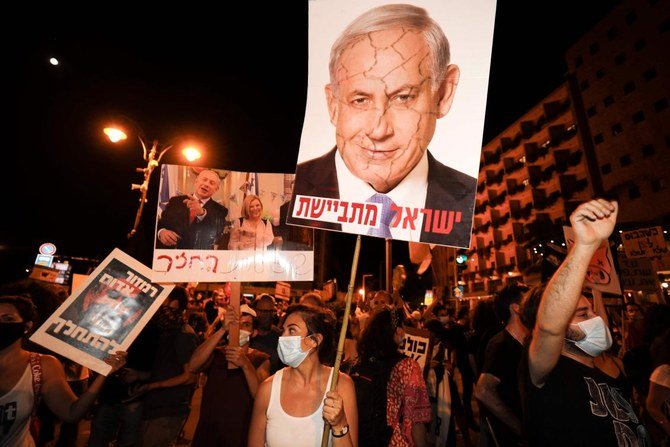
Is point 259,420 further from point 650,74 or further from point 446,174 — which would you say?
point 650,74

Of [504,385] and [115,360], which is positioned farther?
[504,385]

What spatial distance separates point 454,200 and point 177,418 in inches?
164

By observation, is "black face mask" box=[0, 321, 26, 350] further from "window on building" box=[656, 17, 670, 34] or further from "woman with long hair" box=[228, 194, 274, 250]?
"window on building" box=[656, 17, 670, 34]

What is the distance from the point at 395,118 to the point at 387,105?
12 centimetres

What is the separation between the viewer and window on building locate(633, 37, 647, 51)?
3738 cm

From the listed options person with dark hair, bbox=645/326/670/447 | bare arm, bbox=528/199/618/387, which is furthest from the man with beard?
person with dark hair, bbox=645/326/670/447

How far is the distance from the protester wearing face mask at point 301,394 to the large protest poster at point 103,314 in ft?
4.95

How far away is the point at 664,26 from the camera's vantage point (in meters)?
35.3

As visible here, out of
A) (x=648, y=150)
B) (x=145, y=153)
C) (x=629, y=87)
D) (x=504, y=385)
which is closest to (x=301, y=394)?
(x=504, y=385)

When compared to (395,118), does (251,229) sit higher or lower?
lower

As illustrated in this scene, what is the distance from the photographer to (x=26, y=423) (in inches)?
108

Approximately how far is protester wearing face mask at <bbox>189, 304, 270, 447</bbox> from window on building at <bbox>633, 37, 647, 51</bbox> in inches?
2004

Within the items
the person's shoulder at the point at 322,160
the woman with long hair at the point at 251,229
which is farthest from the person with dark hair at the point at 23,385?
the person's shoulder at the point at 322,160

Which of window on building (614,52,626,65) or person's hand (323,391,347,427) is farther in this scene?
window on building (614,52,626,65)
